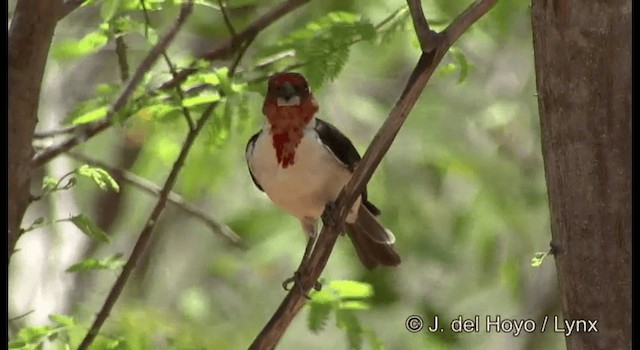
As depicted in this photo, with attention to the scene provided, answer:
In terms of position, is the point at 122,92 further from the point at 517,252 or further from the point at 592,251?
the point at 517,252

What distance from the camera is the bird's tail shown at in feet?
8.27

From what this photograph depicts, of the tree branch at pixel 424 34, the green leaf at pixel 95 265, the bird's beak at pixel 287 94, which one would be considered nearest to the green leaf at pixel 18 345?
the green leaf at pixel 95 265

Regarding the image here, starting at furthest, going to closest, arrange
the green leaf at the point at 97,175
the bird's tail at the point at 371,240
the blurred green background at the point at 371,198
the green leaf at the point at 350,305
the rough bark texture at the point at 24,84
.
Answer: the blurred green background at the point at 371,198, the bird's tail at the point at 371,240, the green leaf at the point at 350,305, the green leaf at the point at 97,175, the rough bark texture at the point at 24,84

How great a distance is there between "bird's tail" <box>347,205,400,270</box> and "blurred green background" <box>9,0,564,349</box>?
0.55 feet

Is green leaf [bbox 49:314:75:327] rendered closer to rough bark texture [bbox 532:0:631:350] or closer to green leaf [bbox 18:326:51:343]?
green leaf [bbox 18:326:51:343]

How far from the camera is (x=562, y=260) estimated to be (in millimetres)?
1541

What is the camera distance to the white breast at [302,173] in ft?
6.81

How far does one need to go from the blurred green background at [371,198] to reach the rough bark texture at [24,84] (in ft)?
2.24

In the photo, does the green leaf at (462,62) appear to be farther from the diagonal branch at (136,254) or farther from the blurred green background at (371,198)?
the diagonal branch at (136,254)

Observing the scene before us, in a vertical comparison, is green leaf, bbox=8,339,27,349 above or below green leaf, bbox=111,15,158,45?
below

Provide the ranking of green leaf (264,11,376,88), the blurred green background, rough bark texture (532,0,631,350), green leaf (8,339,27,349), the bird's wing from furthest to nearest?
1. the blurred green background
2. the bird's wing
3. green leaf (264,11,376,88)
4. green leaf (8,339,27,349)
5. rough bark texture (532,0,631,350)

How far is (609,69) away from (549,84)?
86 millimetres

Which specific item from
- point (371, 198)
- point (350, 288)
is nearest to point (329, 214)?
point (350, 288)

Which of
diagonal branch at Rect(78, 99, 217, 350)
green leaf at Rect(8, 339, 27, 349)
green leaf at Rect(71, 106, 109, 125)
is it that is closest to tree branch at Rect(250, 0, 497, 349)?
diagonal branch at Rect(78, 99, 217, 350)
